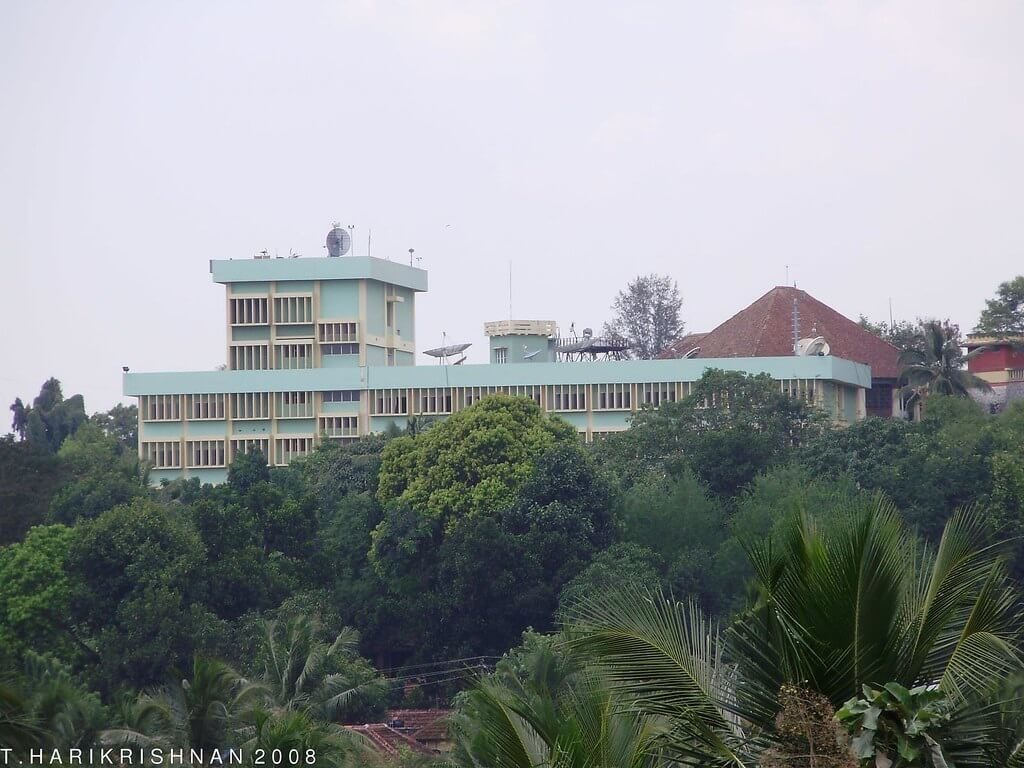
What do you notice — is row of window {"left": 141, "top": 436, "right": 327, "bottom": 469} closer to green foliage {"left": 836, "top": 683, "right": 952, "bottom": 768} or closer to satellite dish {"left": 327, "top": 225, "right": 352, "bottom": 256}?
satellite dish {"left": 327, "top": 225, "right": 352, "bottom": 256}

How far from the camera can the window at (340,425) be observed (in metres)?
77.8

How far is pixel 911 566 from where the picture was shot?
938 cm

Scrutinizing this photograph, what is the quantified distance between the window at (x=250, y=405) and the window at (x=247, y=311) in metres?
3.73

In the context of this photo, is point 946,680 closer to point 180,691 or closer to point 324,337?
point 180,691

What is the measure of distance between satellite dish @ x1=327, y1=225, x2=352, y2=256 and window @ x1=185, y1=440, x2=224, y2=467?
10.4 meters

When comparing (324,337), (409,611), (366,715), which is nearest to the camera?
(366,715)

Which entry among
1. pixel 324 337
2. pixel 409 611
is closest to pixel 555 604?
pixel 409 611

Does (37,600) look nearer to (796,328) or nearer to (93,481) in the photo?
(93,481)

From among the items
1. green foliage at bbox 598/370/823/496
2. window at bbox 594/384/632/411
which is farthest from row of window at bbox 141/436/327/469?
green foliage at bbox 598/370/823/496

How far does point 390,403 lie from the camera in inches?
3054

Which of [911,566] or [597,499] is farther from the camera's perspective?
[597,499]

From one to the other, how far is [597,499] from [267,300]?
3408 centimetres

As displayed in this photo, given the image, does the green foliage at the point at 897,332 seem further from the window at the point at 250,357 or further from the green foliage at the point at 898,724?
the green foliage at the point at 898,724

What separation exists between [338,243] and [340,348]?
5.06m
